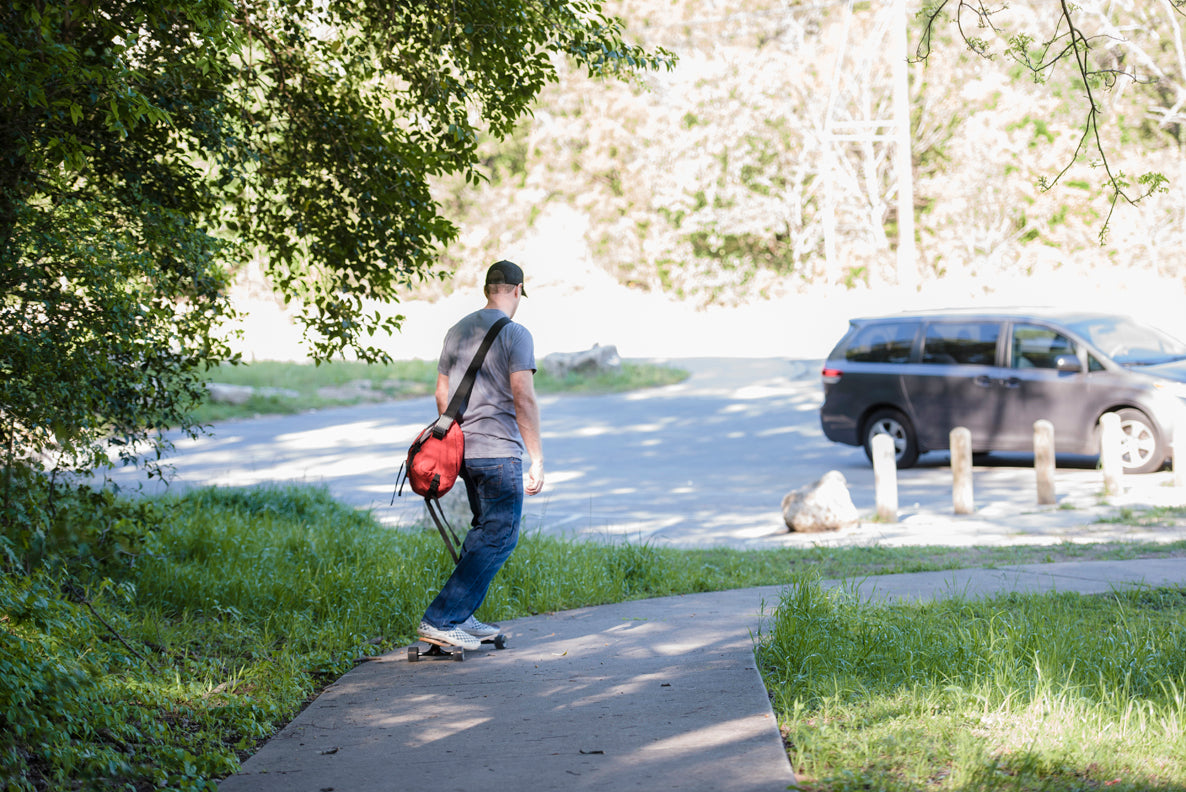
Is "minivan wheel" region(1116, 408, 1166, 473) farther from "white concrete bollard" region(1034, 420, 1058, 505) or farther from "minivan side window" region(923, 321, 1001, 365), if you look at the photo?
"minivan side window" region(923, 321, 1001, 365)

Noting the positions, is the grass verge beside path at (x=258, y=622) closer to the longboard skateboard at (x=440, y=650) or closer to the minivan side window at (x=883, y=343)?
the longboard skateboard at (x=440, y=650)

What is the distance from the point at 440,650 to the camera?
6016 mm

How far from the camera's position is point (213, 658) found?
19.3 ft

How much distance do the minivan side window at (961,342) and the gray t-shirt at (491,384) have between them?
9.44m

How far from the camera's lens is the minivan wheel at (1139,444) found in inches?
488

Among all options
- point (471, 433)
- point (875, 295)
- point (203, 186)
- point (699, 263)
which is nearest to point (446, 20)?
point (203, 186)

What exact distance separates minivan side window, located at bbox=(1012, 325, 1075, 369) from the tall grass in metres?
7.41

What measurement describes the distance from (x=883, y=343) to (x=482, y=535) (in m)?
10.0

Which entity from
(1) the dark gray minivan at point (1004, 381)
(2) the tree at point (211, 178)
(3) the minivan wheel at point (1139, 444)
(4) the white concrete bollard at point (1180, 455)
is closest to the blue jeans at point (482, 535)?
(2) the tree at point (211, 178)

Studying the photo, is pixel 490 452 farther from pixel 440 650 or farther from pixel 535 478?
pixel 440 650

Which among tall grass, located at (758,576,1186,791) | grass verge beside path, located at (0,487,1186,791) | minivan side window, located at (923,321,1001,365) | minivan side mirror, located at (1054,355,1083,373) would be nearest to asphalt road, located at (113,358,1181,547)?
minivan side mirror, located at (1054,355,1083,373)

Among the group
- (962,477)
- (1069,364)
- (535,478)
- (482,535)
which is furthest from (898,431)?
(482,535)

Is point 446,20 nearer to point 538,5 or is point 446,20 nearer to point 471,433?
point 538,5

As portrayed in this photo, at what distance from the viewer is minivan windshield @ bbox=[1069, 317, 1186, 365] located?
42.9 feet
